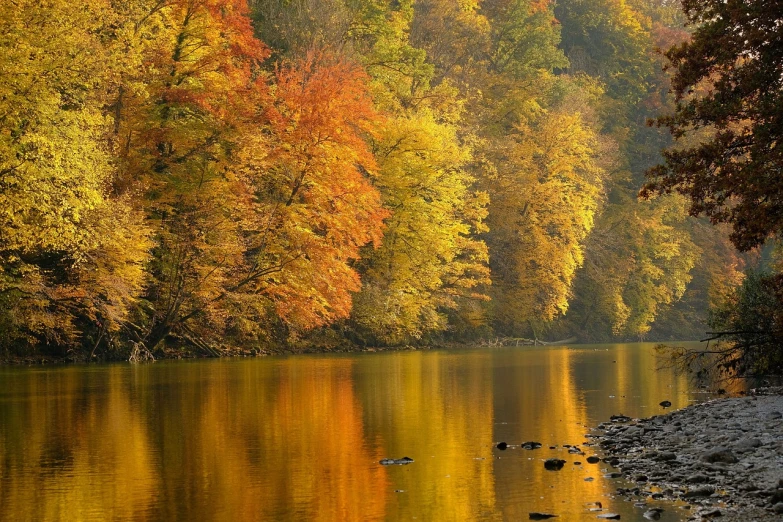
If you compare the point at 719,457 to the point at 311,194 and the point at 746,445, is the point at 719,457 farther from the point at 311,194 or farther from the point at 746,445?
the point at 311,194

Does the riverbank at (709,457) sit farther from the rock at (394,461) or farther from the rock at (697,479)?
the rock at (394,461)

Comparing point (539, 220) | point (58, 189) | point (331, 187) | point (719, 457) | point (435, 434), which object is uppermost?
point (331, 187)

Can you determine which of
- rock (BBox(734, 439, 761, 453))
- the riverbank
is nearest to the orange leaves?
the riverbank

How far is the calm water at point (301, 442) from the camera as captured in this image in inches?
432

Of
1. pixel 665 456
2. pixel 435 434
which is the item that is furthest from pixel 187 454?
pixel 665 456

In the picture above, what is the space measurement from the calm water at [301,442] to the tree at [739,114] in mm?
4089

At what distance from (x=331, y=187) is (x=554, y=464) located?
28.8m

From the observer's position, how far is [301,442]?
612 inches

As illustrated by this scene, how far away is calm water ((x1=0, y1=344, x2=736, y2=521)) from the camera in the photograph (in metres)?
11.0

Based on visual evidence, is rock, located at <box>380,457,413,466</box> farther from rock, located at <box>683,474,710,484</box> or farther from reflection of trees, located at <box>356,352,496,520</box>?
rock, located at <box>683,474,710,484</box>

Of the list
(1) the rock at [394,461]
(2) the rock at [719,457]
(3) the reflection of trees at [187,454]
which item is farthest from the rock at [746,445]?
(3) the reflection of trees at [187,454]

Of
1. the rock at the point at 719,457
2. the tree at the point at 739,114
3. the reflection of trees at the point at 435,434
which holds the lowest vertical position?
the reflection of trees at the point at 435,434

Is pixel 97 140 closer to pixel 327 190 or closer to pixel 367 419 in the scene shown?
pixel 327 190

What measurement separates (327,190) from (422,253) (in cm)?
841
